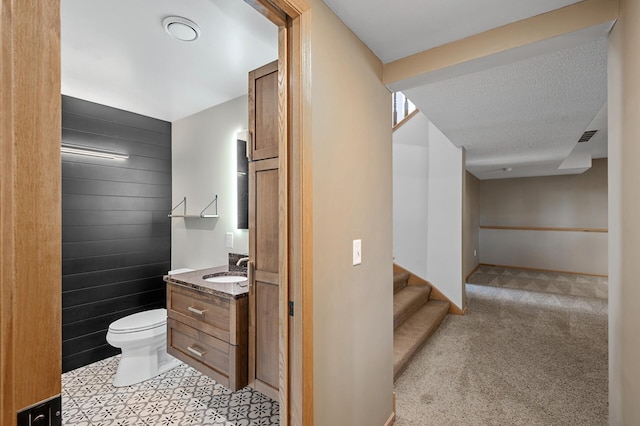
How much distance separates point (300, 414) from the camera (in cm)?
117

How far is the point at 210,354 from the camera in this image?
6.36 ft

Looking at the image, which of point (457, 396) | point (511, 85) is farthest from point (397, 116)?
point (457, 396)

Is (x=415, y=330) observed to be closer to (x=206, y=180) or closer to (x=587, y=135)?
(x=206, y=180)

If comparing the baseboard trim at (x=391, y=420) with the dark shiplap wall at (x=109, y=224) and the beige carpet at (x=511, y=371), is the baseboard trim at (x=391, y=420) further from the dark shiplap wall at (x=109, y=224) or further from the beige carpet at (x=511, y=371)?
the dark shiplap wall at (x=109, y=224)

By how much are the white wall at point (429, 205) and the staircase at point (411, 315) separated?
21 centimetres

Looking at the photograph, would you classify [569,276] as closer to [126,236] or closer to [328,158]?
[328,158]

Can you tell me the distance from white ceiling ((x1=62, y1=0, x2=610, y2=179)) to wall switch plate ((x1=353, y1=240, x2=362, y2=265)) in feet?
3.36

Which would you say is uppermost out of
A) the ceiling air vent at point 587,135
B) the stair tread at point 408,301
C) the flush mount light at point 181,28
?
the flush mount light at point 181,28

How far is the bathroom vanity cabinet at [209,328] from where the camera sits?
5.90ft

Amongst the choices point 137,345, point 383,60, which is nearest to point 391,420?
point 137,345

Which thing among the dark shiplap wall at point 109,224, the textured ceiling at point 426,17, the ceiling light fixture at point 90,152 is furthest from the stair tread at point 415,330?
the ceiling light fixture at point 90,152

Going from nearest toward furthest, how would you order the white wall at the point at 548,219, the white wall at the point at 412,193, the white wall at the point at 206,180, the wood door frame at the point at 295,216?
the wood door frame at the point at 295,216 < the white wall at the point at 206,180 < the white wall at the point at 412,193 < the white wall at the point at 548,219


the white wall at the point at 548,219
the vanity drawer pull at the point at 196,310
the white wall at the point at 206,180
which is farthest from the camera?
the white wall at the point at 548,219

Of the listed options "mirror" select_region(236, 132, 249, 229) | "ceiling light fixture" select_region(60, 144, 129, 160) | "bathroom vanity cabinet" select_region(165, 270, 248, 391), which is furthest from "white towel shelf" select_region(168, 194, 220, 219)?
"bathroom vanity cabinet" select_region(165, 270, 248, 391)
